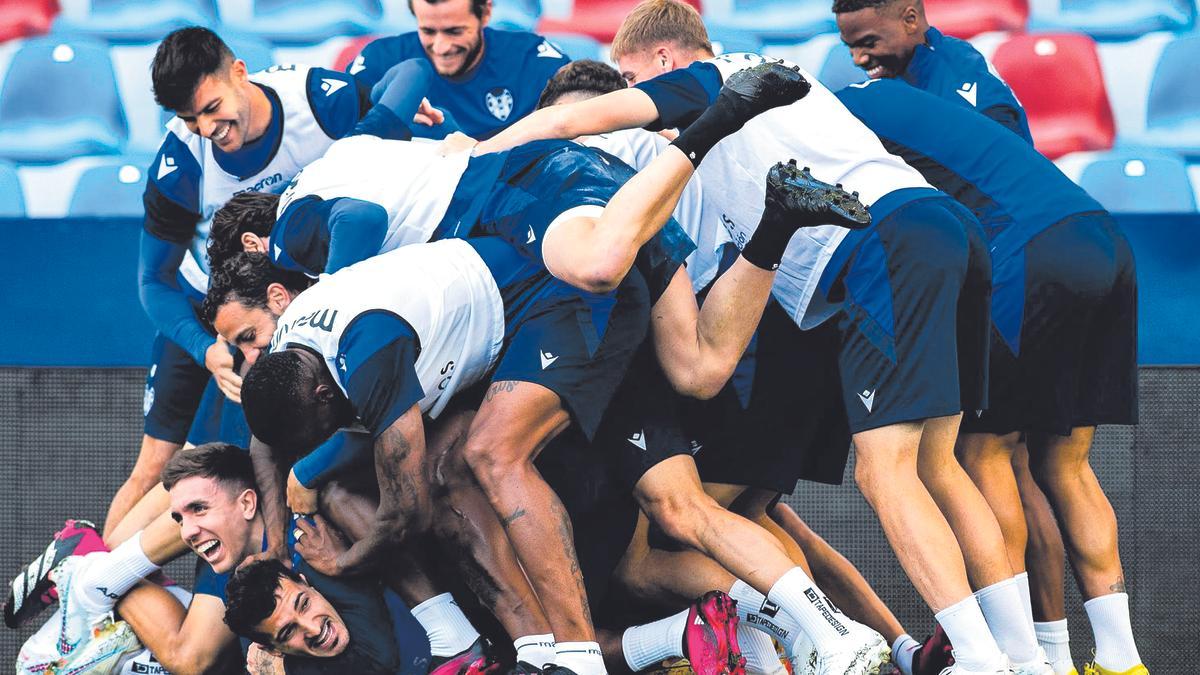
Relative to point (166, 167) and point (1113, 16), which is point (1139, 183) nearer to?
point (1113, 16)

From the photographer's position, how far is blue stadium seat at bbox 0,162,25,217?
5.90 meters

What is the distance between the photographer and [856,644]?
10.2ft

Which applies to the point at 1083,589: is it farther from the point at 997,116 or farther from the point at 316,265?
the point at 316,265

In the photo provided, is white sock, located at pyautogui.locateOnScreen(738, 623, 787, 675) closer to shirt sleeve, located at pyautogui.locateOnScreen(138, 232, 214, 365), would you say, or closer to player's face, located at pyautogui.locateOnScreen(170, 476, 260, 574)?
player's face, located at pyautogui.locateOnScreen(170, 476, 260, 574)

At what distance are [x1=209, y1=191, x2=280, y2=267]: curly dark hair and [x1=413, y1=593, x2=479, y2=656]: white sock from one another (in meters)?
1.12

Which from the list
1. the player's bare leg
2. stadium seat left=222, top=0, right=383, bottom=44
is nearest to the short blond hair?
the player's bare leg

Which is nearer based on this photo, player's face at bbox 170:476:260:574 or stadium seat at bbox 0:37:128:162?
player's face at bbox 170:476:260:574

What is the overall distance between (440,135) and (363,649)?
1.82 m

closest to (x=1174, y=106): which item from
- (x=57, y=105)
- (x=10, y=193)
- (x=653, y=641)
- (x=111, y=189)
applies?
Answer: (x=653, y=641)

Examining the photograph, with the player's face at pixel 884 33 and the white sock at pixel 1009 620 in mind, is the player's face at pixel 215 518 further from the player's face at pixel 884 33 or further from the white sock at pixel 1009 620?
the player's face at pixel 884 33

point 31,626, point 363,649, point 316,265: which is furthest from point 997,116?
point 31,626

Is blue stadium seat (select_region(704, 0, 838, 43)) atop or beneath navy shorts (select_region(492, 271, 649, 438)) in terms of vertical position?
atop

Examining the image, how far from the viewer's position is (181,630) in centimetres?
404

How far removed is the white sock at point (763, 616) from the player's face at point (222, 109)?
199 cm
